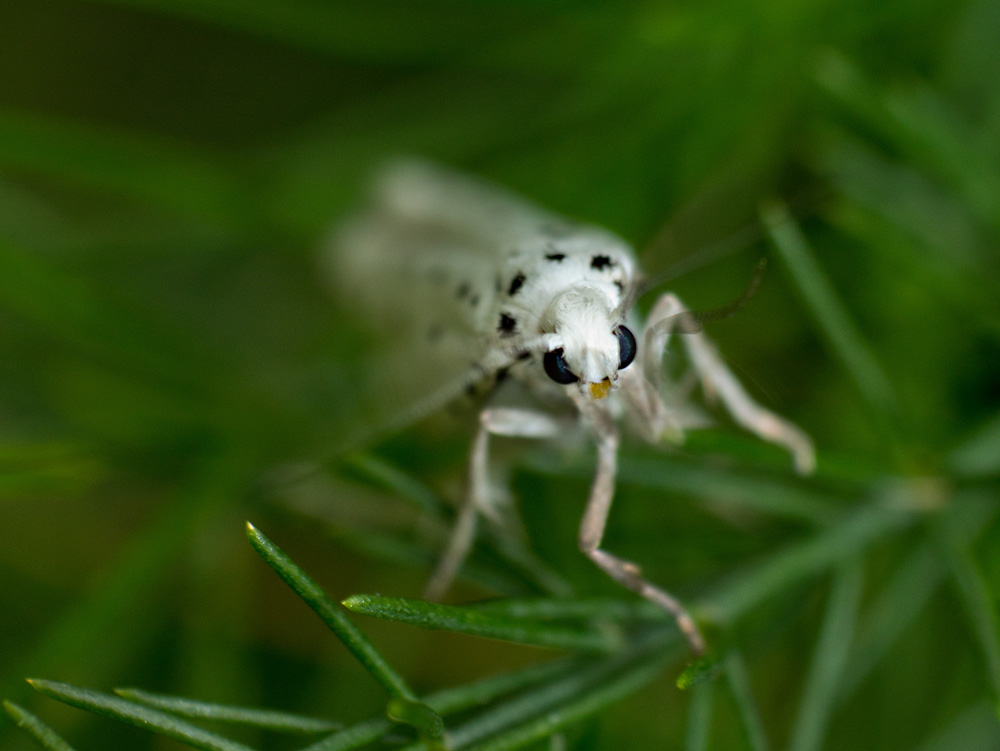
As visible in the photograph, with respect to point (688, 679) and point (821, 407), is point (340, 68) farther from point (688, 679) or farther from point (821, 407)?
point (688, 679)

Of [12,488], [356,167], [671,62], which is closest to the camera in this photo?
[12,488]

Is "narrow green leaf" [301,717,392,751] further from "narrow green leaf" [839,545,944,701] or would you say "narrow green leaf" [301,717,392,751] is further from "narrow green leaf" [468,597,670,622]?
"narrow green leaf" [839,545,944,701]

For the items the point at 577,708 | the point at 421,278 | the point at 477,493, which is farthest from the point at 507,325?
the point at 421,278

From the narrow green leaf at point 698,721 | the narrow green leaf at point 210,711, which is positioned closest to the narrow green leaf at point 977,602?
the narrow green leaf at point 698,721

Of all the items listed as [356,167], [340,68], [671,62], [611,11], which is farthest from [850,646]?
[340,68]

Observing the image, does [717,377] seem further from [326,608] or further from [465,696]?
[326,608]

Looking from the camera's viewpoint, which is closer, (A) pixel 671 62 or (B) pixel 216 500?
(B) pixel 216 500
